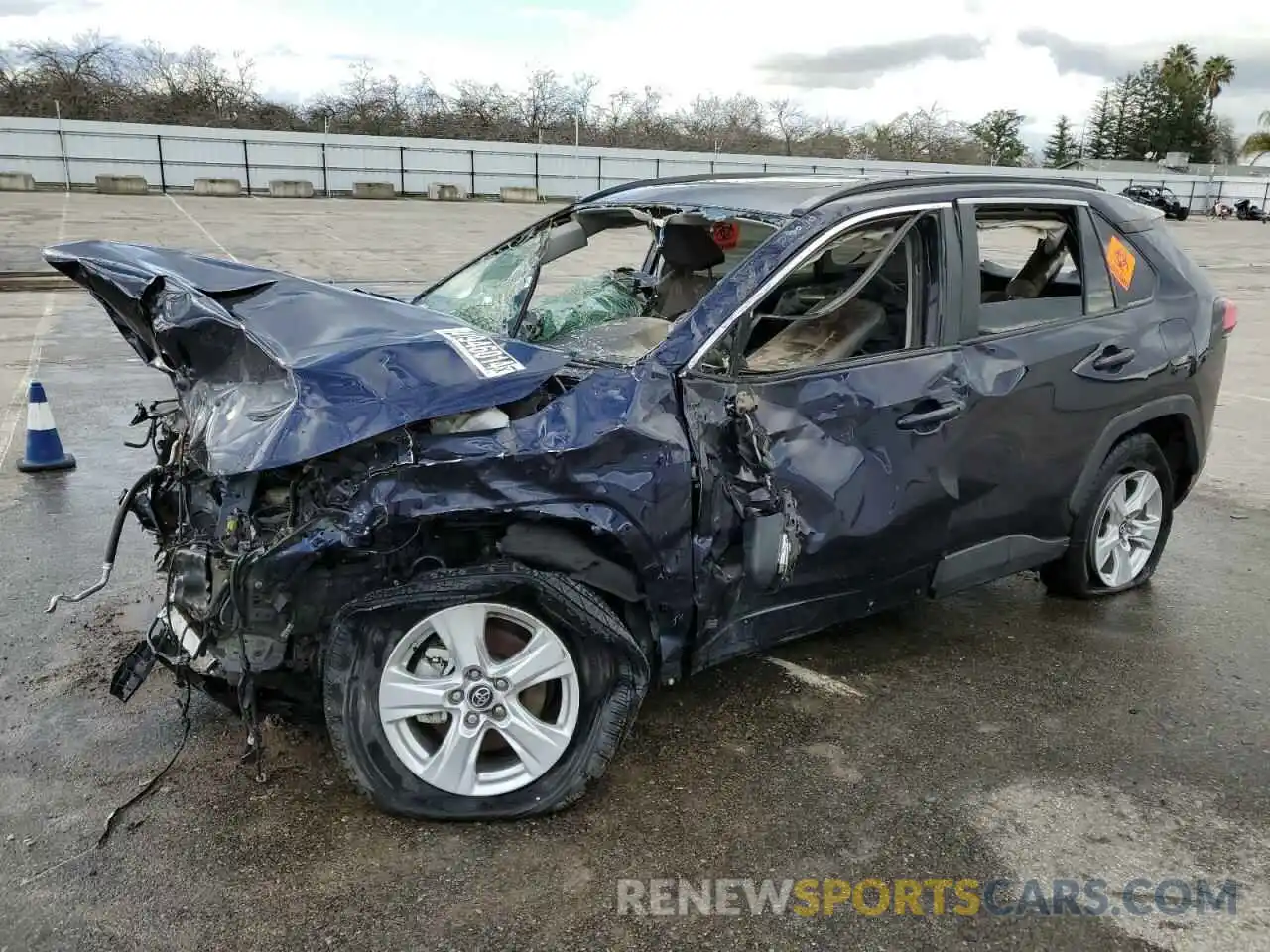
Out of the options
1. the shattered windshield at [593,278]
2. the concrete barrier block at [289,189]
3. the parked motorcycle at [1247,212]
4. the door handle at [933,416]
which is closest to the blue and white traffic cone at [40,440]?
the shattered windshield at [593,278]

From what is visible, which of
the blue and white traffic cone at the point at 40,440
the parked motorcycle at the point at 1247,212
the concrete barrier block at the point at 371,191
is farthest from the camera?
the parked motorcycle at the point at 1247,212

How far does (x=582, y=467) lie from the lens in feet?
9.43

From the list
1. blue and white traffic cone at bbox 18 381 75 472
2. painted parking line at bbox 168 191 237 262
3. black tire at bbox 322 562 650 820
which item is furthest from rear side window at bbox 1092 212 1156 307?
painted parking line at bbox 168 191 237 262

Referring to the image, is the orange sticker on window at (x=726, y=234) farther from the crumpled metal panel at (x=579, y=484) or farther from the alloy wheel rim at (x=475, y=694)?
the alloy wheel rim at (x=475, y=694)

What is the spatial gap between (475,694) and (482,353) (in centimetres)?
96

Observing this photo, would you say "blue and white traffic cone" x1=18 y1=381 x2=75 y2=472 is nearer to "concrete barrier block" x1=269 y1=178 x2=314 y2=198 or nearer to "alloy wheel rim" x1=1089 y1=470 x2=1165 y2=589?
"alloy wheel rim" x1=1089 y1=470 x2=1165 y2=589

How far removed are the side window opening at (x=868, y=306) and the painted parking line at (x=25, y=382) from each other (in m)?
5.15

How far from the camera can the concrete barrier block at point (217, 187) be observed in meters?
33.3

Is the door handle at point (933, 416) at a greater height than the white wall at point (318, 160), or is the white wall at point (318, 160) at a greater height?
the white wall at point (318, 160)

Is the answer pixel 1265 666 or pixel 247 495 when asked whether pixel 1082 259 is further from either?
pixel 247 495

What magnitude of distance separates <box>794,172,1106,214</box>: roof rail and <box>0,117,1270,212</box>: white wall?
27.9 m

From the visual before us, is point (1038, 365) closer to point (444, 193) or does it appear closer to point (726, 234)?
point (726, 234)

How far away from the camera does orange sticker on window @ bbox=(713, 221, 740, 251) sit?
375 cm

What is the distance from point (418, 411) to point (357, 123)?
174ft
